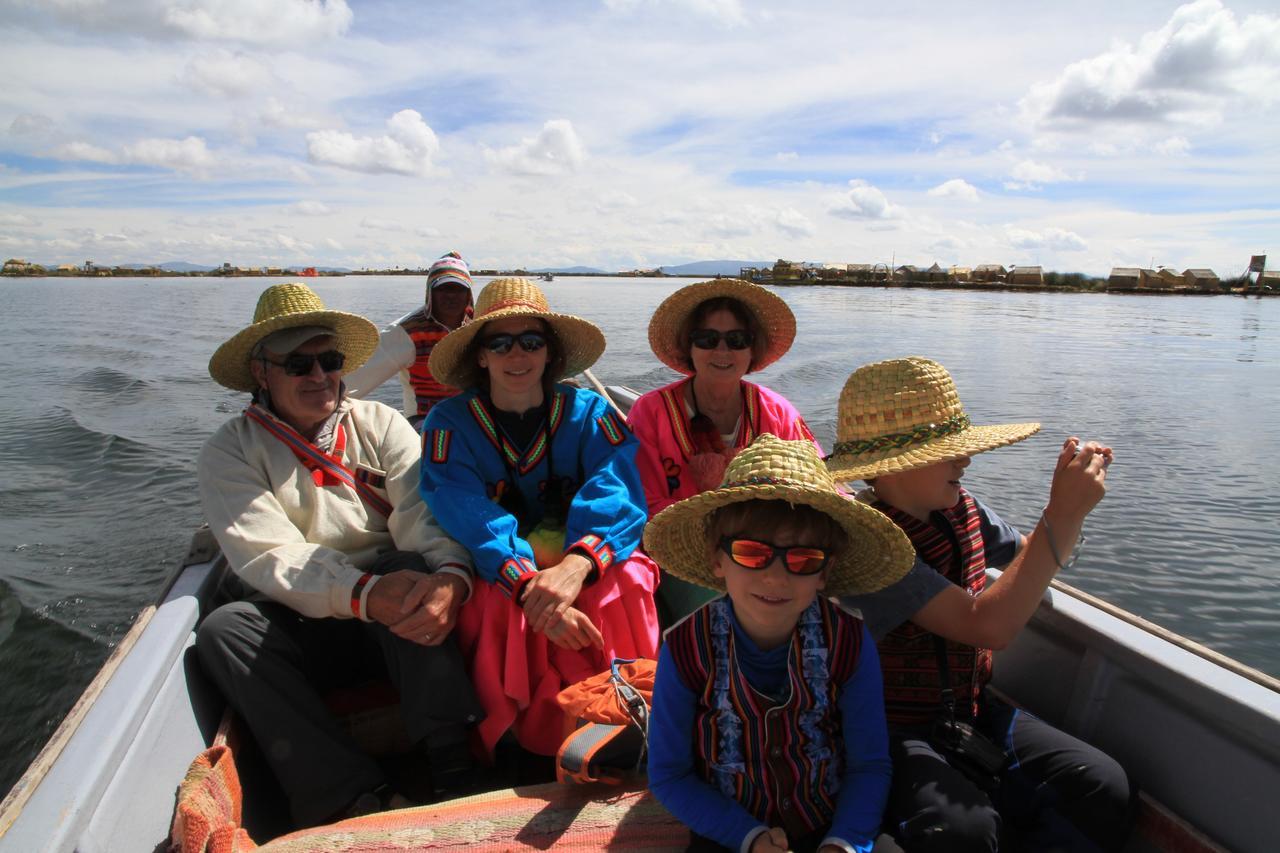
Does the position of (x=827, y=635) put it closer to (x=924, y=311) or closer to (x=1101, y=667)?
(x=1101, y=667)

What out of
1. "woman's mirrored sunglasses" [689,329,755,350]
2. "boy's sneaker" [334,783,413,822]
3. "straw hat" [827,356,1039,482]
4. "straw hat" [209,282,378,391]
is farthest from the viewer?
"woman's mirrored sunglasses" [689,329,755,350]

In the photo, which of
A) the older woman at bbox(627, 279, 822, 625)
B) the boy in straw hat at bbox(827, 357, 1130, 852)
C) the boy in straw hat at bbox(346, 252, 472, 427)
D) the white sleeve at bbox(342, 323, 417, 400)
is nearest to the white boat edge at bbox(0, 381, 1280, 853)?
the boy in straw hat at bbox(827, 357, 1130, 852)

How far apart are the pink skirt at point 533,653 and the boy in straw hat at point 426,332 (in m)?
2.20

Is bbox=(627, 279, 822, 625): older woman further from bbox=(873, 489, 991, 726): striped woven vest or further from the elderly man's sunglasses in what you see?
the elderly man's sunglasses

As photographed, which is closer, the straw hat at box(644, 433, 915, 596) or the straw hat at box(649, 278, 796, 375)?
the straw hat at box(644, 433, 915, 596)

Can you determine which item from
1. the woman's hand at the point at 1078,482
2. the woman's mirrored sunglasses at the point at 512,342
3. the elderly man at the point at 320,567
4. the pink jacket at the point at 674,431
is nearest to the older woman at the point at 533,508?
the woman's mirrored sunglasses at the point at 512,342

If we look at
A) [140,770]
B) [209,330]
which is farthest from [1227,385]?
[209,330]

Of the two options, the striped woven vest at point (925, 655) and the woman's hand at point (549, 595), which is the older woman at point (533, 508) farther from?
the striped woven vest at point (925, 655)

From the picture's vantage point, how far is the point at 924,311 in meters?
32.7

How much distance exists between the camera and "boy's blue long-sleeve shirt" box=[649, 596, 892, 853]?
1.50m

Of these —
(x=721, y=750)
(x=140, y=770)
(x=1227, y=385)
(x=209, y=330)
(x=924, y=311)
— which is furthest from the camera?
(x=924, y=311)

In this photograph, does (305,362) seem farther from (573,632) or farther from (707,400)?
(707,400)

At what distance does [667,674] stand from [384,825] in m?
0.82

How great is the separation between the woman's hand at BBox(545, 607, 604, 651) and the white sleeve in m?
2.46
